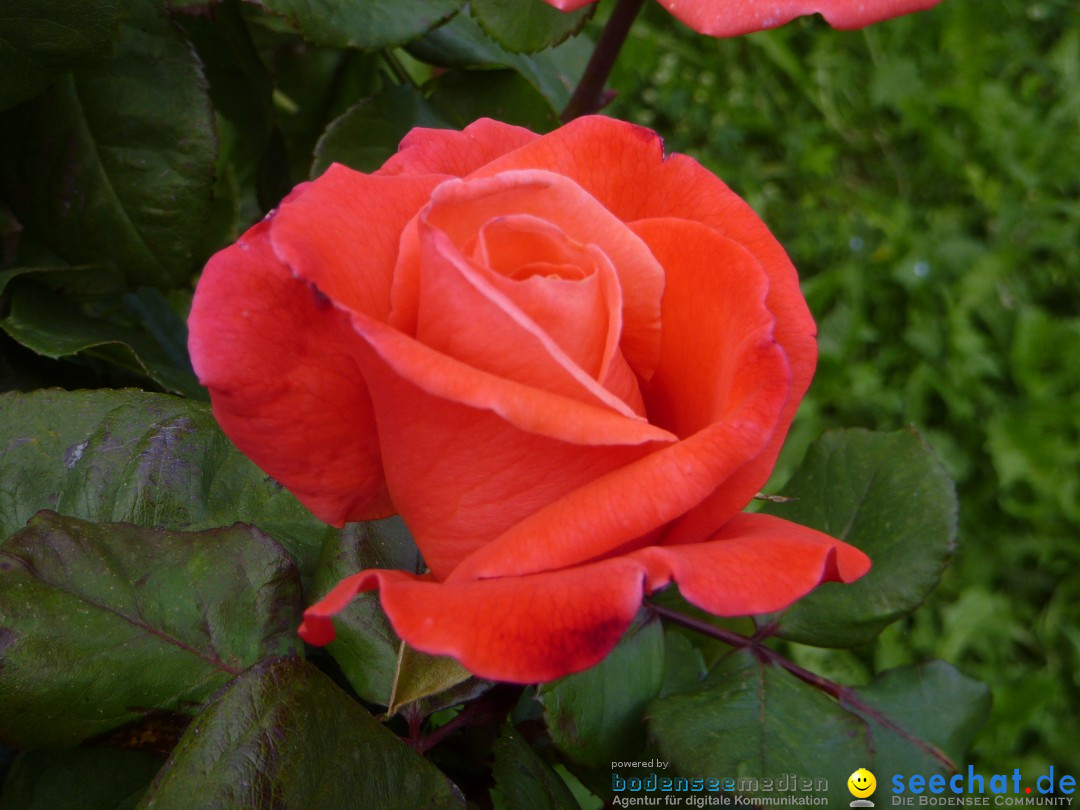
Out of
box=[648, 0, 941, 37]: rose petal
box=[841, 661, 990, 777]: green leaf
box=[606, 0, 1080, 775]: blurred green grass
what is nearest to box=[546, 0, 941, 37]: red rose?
box=[648, 0, 941, 37]: rose petal

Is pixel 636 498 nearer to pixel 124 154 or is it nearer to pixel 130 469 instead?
pixel 130 469

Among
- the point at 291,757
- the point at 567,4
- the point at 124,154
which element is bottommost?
the point at 291,757

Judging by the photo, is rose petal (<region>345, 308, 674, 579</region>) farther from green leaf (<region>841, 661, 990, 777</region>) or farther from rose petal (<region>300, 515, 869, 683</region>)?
green leaf (<region>841, 661, 990, 777</region>)

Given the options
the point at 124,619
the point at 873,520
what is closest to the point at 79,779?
the point at 124,619

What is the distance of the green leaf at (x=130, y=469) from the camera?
53 cm

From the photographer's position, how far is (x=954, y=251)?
2.06 meters

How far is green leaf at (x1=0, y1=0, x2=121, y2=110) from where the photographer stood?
557 millimetres

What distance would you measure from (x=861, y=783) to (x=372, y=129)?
1.87 feet

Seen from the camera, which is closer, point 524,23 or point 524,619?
point 524,619

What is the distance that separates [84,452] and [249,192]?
0.63 m

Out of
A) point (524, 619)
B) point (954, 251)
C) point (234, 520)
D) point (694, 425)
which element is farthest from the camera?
point (954, 251)

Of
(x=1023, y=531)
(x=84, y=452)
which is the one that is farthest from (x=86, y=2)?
(x=1023, y=531)

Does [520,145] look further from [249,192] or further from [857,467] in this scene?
[249,192]

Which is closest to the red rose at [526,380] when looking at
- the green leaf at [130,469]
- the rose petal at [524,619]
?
Result: the rose petal at [524,619]
